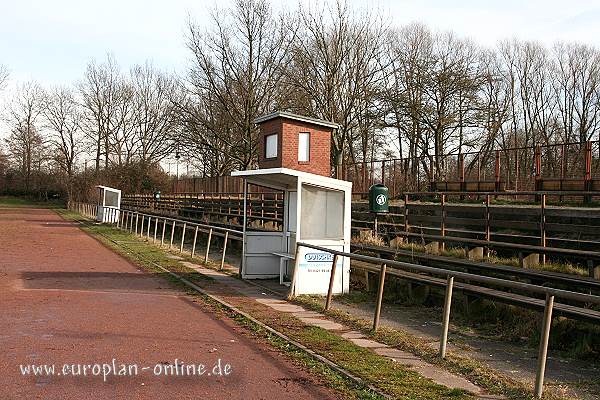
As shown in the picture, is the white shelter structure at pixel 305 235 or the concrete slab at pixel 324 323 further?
the white shelter structure at pixel 305 235

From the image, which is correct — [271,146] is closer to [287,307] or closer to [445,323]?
[287,307]

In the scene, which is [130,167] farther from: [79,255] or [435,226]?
[435,226]

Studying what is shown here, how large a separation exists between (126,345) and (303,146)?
15.1 meters

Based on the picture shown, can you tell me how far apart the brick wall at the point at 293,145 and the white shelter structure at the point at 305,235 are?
5375 millimetres

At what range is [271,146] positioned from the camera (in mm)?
20641

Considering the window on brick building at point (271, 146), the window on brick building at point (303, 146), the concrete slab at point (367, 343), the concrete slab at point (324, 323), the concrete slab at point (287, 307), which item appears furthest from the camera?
the window on brick building at point (303, 146)

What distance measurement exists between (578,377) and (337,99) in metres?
27.2

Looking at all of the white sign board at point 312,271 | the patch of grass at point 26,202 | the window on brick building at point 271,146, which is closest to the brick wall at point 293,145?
the window on brick building at point 271,146

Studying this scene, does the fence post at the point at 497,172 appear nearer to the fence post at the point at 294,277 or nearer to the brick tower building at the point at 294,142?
the brick tower building at the point at 294,142

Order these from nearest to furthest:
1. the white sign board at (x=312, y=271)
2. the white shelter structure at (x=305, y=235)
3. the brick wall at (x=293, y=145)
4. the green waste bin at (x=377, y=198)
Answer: the white sign board at (x=312, y=271) → the white shelter structure at (x=305, y=235) → the green waste bin at (x=377, y=198) → the brick wall at (x=293, y=145)

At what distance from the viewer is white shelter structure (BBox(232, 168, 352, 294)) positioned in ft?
39.9

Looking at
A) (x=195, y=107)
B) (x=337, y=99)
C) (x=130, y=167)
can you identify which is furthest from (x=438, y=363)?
(x=130, y=167)

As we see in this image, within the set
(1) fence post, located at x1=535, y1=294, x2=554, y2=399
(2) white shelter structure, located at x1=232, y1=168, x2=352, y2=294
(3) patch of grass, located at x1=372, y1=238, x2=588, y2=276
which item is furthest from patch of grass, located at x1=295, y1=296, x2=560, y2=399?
(3) patch of grass, located at x1=372, y1=238, x2=588, y2=276

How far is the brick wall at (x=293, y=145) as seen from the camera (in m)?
20.1
